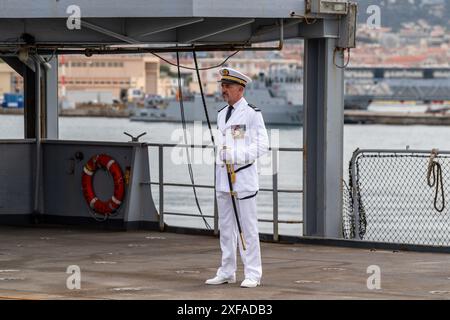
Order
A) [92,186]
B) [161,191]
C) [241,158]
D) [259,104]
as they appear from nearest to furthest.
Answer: [241,158] < [161,191] < [92,186] < [259,104]

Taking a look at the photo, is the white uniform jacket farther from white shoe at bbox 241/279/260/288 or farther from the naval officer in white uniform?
white shoe at bbox 241/279/260/288

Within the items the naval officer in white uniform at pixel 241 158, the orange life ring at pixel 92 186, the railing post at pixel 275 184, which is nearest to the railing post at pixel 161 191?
the orange life ring at pixel 92 186

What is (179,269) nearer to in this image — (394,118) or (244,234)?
(244,234)

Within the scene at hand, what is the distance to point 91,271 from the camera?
13484 mm

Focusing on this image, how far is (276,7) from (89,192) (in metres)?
4.34

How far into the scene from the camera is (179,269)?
1373 centimetres

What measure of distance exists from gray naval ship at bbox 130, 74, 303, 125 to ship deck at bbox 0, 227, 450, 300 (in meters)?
107

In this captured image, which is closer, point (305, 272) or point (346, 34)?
point (305, 272)

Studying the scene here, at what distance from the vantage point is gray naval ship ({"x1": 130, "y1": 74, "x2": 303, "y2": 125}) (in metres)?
126

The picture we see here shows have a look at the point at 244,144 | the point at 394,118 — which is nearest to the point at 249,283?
the point at 244,144

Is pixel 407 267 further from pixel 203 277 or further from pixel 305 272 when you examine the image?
pixel 203 277

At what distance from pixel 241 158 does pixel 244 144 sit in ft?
0.49

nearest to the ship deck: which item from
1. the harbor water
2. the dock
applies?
the harbor water
